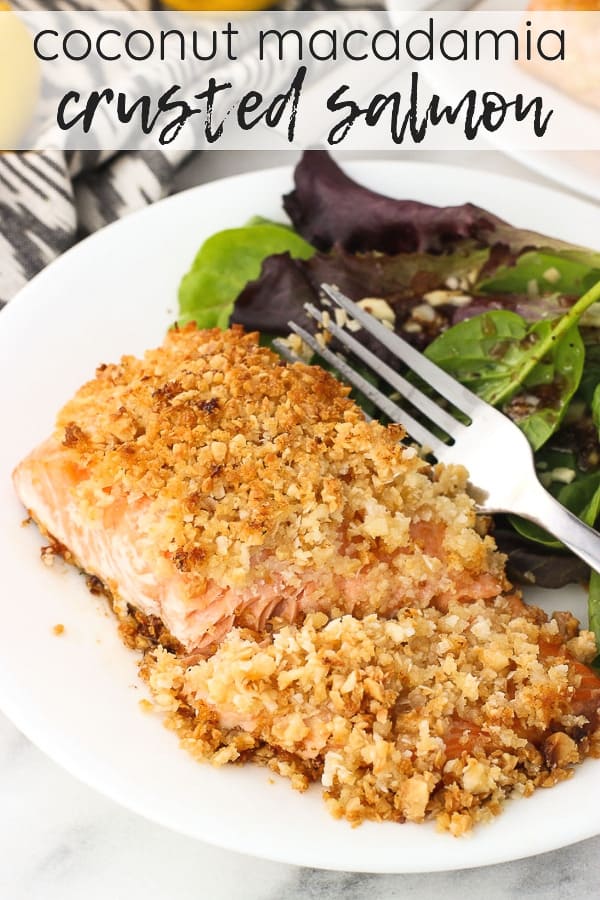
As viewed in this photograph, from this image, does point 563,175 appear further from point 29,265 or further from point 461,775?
point 461,775

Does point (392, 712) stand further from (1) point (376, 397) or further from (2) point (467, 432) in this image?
Answer: (1) point (376, 397)

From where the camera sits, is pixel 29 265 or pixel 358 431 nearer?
pixel 358 431

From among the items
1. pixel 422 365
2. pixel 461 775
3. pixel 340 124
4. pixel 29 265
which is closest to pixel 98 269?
pixel 29 265

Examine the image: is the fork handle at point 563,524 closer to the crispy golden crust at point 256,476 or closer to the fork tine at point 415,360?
the crispy golden crust at point 256,476

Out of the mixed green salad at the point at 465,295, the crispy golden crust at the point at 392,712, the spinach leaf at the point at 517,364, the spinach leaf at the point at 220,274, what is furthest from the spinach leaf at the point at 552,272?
the crispy golden crust at the point at 392,712

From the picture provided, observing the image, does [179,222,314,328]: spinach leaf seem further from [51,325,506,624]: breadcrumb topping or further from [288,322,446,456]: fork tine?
[51,325,506,624]: breadcrumb topping

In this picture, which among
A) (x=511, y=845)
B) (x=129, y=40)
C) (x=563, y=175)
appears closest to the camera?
(x=511, y=845)
